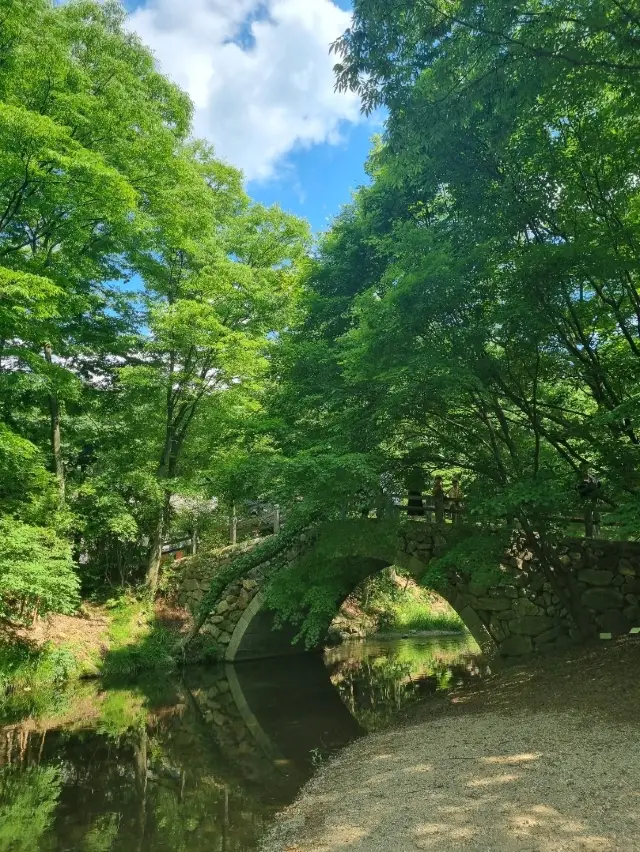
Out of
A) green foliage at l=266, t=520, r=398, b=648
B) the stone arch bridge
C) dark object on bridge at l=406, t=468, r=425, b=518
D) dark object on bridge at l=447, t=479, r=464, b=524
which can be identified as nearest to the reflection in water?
the stone arch bridge

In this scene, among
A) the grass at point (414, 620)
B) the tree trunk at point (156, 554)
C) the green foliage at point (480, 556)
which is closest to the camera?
the green foliage at point (480, 556)

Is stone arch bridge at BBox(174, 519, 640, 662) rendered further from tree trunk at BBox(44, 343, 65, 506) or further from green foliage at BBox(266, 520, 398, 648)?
tree trunk at BBox(44, 343, 65, 506)

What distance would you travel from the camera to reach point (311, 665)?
49.7ft

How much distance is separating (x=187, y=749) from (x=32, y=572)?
408cm

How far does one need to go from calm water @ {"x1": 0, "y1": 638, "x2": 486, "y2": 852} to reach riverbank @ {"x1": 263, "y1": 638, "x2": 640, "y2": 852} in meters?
0.81

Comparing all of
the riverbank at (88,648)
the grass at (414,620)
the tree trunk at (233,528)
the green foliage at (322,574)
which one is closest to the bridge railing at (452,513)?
the green foliage at (322,574)

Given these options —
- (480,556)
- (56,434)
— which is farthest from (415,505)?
(56,434)

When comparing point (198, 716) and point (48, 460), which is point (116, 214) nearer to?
point (48, 460)

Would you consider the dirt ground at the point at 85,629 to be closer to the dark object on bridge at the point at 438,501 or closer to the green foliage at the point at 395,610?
the green foliage at the point at 395,610

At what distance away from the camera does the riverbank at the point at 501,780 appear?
3781 millimetres

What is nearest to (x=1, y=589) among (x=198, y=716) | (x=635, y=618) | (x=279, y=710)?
(x=198, y=716)

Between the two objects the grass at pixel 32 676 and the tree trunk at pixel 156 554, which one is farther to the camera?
the tree trunk at pixel 156 554

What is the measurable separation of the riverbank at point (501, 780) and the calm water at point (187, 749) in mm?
809

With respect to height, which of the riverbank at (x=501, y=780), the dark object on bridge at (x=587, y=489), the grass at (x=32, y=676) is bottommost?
the riverbank at (x=501, y=780)
